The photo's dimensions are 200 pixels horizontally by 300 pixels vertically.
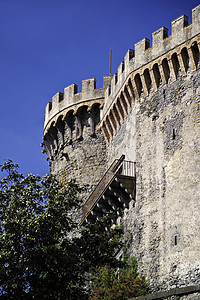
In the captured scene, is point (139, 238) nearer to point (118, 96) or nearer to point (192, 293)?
point (192, 293)

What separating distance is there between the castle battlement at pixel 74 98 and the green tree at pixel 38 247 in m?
11.7

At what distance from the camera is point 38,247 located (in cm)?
1989

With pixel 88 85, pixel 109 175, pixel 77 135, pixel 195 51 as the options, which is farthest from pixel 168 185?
pixel 88 85

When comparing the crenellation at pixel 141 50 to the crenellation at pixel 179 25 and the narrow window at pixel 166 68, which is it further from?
the crenellation at pixel 179 25

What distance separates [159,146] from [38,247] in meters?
7.54

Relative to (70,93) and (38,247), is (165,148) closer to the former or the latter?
(38,247)

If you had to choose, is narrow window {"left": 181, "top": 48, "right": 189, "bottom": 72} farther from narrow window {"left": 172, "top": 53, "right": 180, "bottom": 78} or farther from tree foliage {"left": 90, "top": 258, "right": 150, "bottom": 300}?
tree foliage {"left": 90, "top": 258, "right": 150, "bottom": 300}

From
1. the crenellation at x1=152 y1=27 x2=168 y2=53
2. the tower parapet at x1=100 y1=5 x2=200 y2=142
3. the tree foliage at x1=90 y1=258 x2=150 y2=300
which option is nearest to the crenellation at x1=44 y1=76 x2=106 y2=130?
the tower parapet at x1=100 y1=5 x2=200 y2=142

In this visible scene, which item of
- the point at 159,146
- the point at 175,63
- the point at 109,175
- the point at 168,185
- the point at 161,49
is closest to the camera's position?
the point at 168,185

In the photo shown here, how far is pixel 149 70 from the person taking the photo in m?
26.8

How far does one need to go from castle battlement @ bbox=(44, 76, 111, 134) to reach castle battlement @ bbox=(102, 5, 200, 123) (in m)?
3.12

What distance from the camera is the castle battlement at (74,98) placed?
3281 cm

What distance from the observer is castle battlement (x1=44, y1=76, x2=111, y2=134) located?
32.8 m

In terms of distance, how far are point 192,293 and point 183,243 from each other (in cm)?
304
